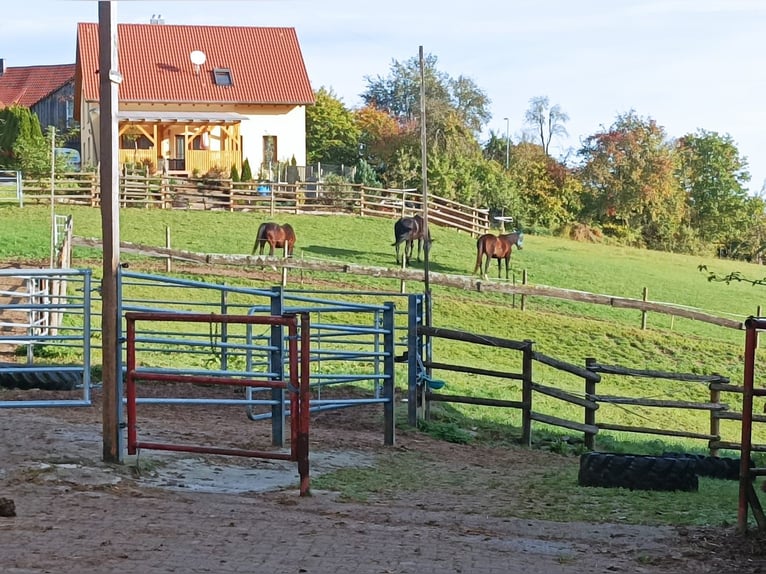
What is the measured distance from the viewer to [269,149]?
48.7 metres

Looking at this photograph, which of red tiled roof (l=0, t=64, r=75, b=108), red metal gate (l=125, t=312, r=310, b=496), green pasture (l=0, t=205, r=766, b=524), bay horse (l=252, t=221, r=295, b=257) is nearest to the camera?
red metal gate (l=125, t=312, r=310, b=496)

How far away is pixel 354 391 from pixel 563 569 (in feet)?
27.0

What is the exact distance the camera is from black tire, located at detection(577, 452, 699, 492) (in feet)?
28.1

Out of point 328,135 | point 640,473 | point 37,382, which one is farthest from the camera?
point 328,135

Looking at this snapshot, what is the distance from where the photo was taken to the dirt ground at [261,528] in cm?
540

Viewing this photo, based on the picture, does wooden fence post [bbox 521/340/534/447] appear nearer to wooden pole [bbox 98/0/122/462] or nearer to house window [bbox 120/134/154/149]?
wooden pole [bbox 98/0/122/462]

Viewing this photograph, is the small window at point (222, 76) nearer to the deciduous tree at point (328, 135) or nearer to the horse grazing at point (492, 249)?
the deciduous tree at point (328, 135)

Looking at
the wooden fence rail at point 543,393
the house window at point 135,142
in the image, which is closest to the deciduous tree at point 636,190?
the house window at point 135,142

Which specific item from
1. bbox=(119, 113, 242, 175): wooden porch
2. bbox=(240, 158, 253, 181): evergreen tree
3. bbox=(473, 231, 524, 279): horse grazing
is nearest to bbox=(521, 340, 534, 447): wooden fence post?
bbox=(473, 231, 524, 279): horse grazing

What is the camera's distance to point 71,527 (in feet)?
19.2

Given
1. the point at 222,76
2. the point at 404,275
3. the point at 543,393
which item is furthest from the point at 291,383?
the point at 222,76

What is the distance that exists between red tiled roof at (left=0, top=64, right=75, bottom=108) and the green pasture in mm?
41128

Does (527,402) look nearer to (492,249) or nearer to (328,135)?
(492,249)

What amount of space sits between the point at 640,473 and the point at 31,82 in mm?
73155
